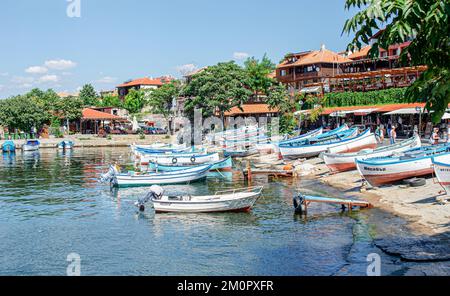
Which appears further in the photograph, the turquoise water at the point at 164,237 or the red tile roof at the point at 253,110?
the red tile roof at the point at 253,110

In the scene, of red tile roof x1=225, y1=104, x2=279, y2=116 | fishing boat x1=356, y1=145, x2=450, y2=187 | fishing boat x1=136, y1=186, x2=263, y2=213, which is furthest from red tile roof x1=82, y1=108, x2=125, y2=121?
fishing boat x1=356, y1=145, x2=450, y2=187

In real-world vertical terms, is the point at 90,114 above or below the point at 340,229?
above

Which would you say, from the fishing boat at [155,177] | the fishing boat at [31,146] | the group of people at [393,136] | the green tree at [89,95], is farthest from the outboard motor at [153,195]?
the green tree at [89,95]

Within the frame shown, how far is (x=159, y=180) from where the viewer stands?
119 feet

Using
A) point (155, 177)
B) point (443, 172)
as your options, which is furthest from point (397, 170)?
point (155, 177)

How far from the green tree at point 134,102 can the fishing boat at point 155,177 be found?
8094 centimetres

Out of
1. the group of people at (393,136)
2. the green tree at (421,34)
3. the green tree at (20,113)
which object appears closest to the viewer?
the green tree at (421,34)

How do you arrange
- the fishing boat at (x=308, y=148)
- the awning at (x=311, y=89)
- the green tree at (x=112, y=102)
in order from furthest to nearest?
the green tree at (x=112, y=102)
the awning at (x=311, y=89)
the fishing boat at (x=308, y=148)

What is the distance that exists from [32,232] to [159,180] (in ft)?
45.9

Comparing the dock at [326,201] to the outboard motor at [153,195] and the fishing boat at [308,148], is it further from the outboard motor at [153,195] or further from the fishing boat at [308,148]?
the fishing boat at [308,148]

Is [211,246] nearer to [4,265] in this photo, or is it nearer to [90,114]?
[4,265]

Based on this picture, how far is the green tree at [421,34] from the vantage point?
7.43m

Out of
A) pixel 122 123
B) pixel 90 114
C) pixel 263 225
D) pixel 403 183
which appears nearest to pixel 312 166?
pixel 403 183

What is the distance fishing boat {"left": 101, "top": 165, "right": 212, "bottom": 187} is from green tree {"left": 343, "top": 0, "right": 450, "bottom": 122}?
28115mm
